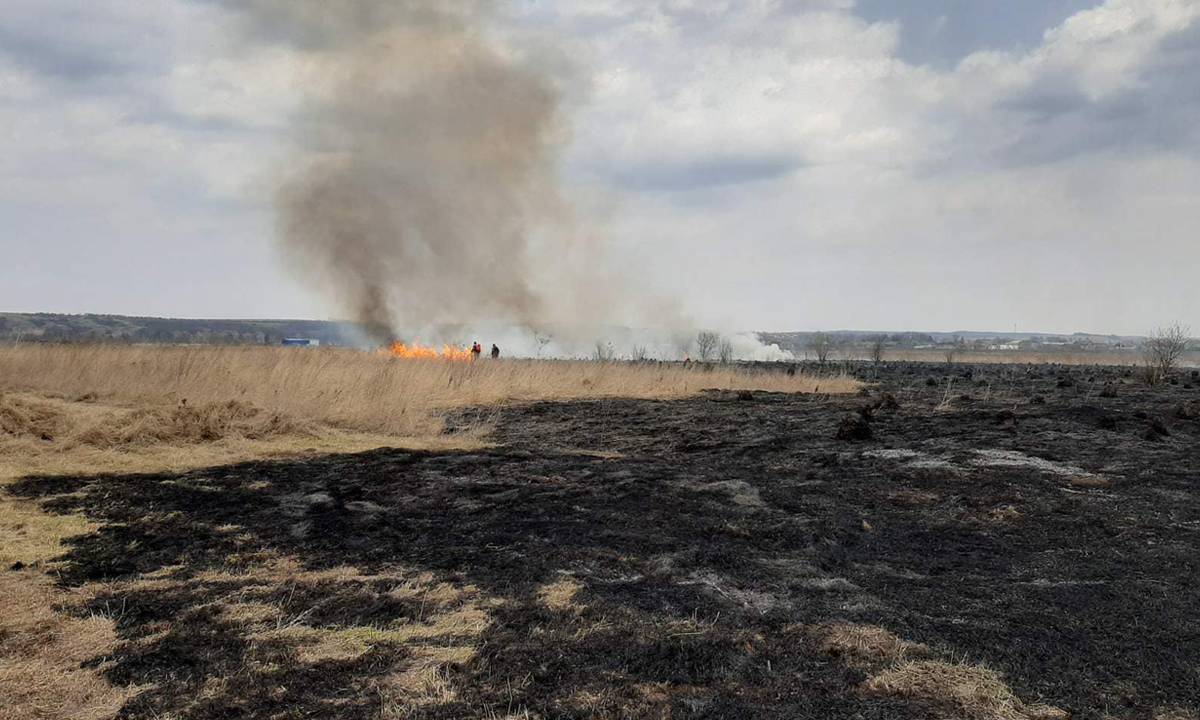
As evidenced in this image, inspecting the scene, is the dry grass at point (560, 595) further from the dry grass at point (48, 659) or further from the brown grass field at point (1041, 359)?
the brown grass field at point (1041, 359)

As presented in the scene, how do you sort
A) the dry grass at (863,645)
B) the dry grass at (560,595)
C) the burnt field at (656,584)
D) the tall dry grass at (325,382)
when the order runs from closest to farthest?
1. the burnt field at (656,584)
2. the dry grass at (863,645)
3. the dry grass at (560,595)
4. the tall dry grass at (325,382)

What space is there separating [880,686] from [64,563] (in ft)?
18.5

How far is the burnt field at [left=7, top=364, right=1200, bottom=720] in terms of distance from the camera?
3.57m

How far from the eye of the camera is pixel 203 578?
17.5 ft

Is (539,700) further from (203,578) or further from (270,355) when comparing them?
(270,355)

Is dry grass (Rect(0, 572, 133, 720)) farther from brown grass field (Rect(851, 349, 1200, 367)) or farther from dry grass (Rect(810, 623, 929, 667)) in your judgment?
brown grass field (Rect(851, 349, 1200, 367))

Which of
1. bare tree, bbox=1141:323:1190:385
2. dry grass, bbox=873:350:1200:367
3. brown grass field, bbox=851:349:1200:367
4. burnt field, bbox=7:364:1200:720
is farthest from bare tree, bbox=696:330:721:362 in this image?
burnt field, bbox=7:364:1200:720

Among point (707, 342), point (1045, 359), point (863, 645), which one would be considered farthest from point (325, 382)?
point (1045, 359)

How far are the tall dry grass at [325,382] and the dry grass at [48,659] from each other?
8.12m

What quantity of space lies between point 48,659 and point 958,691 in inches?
176

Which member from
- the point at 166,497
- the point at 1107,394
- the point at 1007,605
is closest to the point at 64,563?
the point at 166,497

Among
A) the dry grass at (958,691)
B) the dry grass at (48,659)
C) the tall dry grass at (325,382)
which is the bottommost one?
the dry grass at (48,659)

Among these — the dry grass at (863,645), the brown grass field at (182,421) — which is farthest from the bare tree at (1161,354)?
the dry grass at (863,645)

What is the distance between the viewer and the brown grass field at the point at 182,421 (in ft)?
13.0
